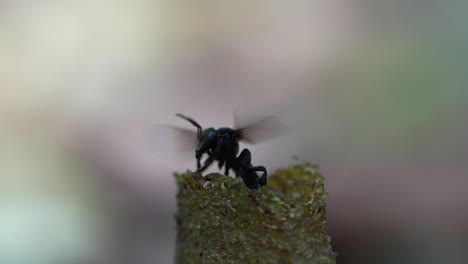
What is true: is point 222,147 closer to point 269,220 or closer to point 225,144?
point 225,144

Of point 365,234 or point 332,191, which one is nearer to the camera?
point 365,234

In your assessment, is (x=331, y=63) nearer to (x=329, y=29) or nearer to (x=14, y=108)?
(x=329, y=29)

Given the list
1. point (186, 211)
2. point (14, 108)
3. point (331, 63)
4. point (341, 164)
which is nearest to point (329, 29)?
point (331, 63)

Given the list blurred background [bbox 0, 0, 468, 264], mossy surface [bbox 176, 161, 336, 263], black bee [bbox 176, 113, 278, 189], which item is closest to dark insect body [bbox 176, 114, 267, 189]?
black bee [bbox 176, 113, 278, 189]

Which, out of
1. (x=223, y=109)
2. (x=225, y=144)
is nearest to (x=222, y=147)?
(x=225, y=144)

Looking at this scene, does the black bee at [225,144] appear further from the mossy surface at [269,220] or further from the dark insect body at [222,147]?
the mossy surface at [269,220]

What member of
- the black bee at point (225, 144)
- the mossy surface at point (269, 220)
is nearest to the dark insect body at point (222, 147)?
the black bee at point (225, 144)
